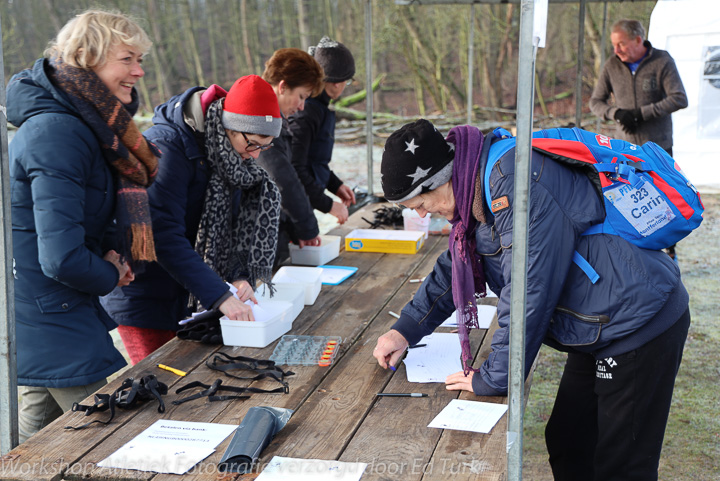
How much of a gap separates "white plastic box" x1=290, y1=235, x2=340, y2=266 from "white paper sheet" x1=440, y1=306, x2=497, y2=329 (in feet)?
2.87

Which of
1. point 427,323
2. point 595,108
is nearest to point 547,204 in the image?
point 427,323

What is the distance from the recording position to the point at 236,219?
2.67m

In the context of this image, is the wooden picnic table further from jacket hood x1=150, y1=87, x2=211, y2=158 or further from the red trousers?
jacket hood x1=150, y1=87, x2=211, y2=158

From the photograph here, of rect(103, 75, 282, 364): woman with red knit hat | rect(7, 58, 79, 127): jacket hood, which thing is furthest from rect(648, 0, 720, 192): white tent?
rect(7, 58, 79, 127): jacket hood

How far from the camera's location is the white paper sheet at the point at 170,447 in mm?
1479

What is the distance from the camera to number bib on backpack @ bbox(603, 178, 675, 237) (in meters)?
1.61

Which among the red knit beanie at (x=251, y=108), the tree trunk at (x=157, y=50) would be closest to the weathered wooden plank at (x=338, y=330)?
the red knit beanie at (x=251, y=108)

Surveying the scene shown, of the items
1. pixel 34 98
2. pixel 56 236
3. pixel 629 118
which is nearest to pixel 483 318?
pixel 56 236

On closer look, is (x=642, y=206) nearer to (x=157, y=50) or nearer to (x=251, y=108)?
(x=251, y=108)

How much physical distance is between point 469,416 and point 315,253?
1593 millimetres

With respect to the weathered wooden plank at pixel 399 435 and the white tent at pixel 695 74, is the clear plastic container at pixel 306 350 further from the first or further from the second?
the white tent at pixel 695 74

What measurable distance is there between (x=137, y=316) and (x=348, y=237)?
1.30 metres

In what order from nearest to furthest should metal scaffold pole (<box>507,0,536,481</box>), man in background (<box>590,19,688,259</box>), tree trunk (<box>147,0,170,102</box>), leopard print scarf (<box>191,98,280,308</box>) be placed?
1. metal scaffold pole (<box>507,0,536,481</box>)
2. leopard print scarf (<box>191,98,280,308</box>)
3. man in background (<box>590,19,688,259</box>)
4. tree trunk (<box>147,0,170,102</box>)

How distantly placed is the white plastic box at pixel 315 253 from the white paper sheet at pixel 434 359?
987mm
